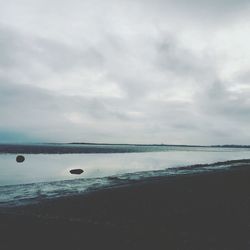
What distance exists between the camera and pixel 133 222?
47.0 ft

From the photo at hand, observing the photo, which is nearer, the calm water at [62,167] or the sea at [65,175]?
the sea at [65,175]

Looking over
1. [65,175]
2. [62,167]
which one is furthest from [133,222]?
[62,167]

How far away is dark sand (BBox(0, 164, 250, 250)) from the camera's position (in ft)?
35.9

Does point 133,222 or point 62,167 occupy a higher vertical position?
point 62,167

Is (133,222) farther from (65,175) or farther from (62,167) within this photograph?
(62,167)

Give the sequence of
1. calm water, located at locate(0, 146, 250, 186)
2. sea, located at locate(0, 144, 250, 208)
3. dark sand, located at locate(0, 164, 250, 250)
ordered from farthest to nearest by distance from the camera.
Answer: calm water, located at locate(0, 146, 250, 186) < sea, located at locate(0, 144, 250, 208) < dark sand, located at locate(0, 164, 250, 250)

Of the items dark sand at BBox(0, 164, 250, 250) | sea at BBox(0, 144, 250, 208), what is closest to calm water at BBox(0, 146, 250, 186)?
sea at BBox(0, 144, 250, 208)

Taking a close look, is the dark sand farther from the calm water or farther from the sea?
the calm water

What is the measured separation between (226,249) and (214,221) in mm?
4136

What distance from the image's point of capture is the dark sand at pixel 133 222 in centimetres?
1095

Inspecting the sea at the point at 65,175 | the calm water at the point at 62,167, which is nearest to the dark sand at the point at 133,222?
the sea at the point at 65,175

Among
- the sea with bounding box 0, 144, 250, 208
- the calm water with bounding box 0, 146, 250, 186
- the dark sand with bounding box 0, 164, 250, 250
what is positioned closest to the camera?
the dark sand with bounding box 0, 164, 250, 250

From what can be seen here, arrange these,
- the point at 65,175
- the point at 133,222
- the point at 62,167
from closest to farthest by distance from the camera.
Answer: the point at 133,222, the point at 65,175, the point at 62,167

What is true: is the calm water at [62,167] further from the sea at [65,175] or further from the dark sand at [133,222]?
the dark sand at [133,222]
